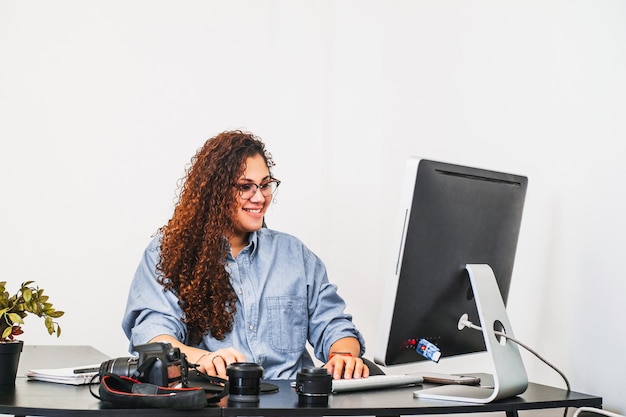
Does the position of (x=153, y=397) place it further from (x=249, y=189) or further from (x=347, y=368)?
(x=249, y=189)

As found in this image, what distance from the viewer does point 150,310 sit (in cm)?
225

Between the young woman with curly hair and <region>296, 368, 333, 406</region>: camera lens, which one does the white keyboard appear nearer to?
<region>296, 368, 333, 406</region>: camera lens

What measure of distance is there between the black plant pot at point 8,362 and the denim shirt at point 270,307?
0.45 metres

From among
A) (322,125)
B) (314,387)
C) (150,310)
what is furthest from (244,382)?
(322,125)

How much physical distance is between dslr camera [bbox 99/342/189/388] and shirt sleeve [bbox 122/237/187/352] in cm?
49

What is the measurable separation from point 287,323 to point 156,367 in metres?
0.84

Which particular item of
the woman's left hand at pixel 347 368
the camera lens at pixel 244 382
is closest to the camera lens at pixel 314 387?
the camera lens at pixel 244 382

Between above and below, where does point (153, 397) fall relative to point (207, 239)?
below

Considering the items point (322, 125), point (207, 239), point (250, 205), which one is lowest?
point (207, 239)

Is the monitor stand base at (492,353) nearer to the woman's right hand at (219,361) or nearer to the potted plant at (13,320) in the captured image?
the woman's right hand at (219,361)

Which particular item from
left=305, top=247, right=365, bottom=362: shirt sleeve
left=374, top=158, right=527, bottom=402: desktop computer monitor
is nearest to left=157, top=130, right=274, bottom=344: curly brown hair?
left=305, top=247, right=365, bottom=362: shirt sleeve

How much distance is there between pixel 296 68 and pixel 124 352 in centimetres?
147

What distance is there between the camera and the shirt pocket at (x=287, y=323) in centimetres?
240

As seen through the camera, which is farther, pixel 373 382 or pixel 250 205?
pixel 250 205
